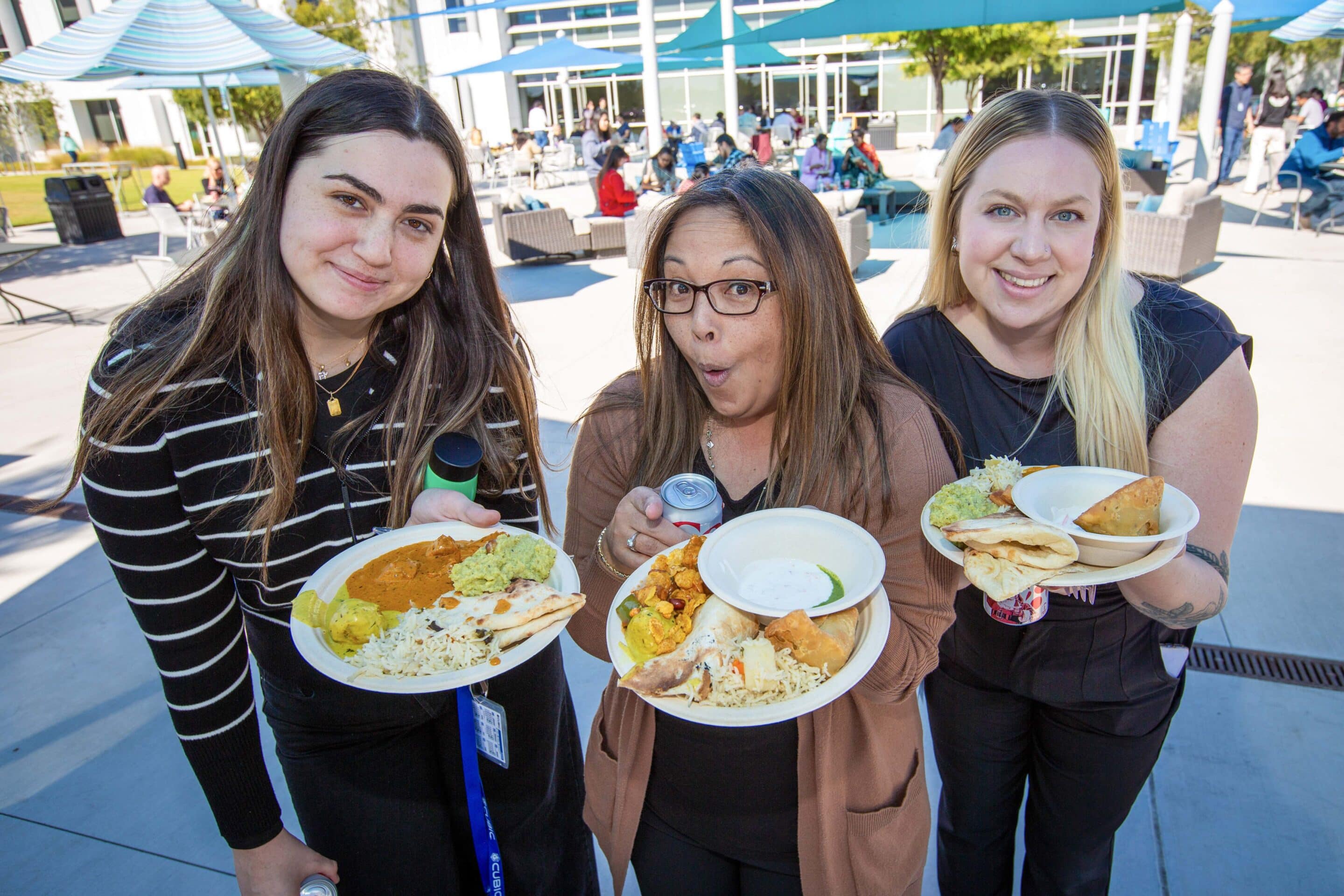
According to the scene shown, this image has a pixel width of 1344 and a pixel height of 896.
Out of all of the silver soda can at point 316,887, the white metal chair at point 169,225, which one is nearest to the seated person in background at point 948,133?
the white metal chair at point 169,225

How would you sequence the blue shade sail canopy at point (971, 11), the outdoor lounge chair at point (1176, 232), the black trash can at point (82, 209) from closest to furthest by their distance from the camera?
the outdoor lounge chair at point (1176, 232) → the blue shade sail canopy at point (971, 11) → the black trash can at point (82, 209)

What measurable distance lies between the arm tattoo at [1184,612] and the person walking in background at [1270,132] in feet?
55.5

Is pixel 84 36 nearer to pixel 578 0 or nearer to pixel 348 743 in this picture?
pixel 348 743

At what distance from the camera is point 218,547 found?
174 centimetres

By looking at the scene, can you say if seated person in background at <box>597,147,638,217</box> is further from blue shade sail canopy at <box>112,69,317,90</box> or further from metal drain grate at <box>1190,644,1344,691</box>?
metal drain grate at <box>1190,644,1344,691</box>

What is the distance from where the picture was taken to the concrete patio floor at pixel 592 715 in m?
2.77

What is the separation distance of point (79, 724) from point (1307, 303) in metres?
11.3

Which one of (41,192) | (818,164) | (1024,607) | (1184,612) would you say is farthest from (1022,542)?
(41,192)

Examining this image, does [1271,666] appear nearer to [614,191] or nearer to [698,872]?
[698,872]

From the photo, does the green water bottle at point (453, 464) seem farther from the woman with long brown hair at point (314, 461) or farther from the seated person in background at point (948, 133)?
the seated person in background at point (948, 133)

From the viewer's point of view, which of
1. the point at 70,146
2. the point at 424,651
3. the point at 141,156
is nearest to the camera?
the point at 424,651

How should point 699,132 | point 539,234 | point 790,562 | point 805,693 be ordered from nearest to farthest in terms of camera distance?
point 805,693, point 790,562, point 539,234, point 699,132

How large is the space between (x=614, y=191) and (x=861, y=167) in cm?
484

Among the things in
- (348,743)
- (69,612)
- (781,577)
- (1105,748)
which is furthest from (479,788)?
(69,612)
